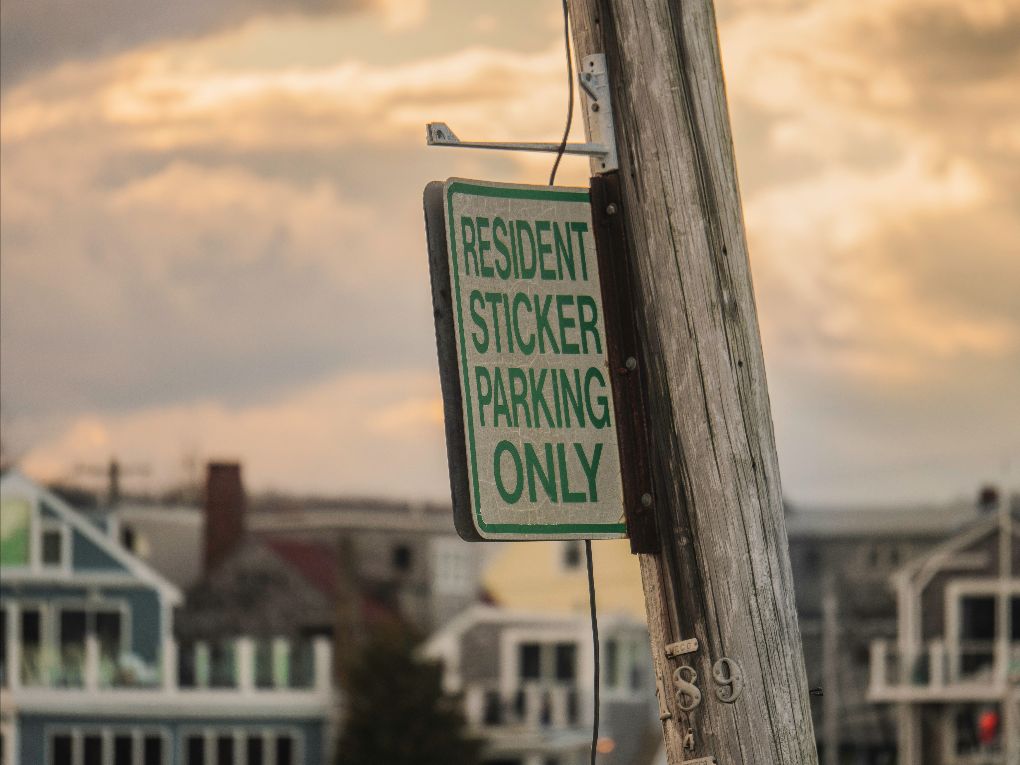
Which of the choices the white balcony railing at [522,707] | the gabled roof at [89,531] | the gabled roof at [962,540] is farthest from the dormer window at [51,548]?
the gabled roof at [962,540]

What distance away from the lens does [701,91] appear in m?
3.94

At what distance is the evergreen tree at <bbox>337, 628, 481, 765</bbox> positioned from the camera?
4616 centimetres

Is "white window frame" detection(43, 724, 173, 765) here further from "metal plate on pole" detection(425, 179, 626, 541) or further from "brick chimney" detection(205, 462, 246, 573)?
"metal plate on pole" detection(425, 179, 626, 541)

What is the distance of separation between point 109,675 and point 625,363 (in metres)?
44.2

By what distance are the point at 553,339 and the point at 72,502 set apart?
47.4 metres

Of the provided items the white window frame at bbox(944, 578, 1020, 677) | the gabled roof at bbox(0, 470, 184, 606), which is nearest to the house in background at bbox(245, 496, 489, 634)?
the gabled roof at bbox(0, 470, 184, 606)

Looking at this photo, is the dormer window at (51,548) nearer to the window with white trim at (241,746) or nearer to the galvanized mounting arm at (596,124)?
the window with white trim at (241,746)

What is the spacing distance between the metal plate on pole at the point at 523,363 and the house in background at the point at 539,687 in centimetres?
4379

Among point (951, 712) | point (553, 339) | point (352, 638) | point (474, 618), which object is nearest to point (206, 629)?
point (352, 638)

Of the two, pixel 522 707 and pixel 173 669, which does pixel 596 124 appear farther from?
pixel 522 707

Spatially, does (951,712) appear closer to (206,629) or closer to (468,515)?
(206,629)

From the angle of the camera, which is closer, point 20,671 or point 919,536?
point 20,671

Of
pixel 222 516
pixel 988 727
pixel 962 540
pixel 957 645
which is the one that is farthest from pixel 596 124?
pixel 222 516

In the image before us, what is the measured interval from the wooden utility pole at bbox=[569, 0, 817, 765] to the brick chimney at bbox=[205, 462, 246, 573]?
48.3 metres
